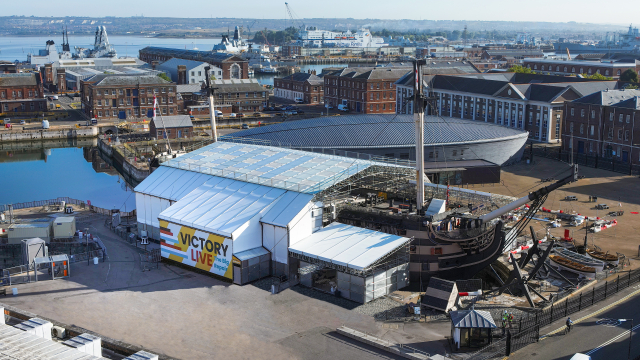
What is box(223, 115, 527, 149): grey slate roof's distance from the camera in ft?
168

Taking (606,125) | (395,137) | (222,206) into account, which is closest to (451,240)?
(222,206)

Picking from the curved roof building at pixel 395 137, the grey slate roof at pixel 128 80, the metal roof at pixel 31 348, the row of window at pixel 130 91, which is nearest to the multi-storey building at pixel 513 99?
the curved roof building at pixel 395 137

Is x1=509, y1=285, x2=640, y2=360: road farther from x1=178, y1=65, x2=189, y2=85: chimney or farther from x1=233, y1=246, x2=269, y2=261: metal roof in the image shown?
x1=178, y1=65, x2=189, y2=85: chimney

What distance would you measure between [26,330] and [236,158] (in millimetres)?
18273

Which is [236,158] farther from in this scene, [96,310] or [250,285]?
[96,310]

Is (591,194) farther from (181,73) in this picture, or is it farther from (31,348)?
(181,73)

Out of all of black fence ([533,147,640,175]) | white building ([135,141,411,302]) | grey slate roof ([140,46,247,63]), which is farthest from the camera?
grey slate roof ([140,46,247,63])

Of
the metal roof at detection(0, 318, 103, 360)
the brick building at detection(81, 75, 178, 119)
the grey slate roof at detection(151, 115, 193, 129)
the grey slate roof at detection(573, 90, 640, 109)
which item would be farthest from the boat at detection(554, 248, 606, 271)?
the brick building at detection(81, 75, 178, 119)

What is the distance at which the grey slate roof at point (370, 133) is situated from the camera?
168 ft

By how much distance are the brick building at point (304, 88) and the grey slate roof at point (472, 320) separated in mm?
81579

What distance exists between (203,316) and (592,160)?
1715 inches

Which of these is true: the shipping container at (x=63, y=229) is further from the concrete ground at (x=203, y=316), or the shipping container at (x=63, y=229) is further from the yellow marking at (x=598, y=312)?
the yellow marking at (x=598, y=312)

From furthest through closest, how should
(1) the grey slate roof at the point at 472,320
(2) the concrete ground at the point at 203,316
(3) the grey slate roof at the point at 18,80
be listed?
(3) the grey slate roof at the point at 18,80
(2) the concrete ground at the point at 203,316
(1) the grey slate roof at the point at 472,320

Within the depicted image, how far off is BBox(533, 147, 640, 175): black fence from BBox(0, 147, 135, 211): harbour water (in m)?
37.2
